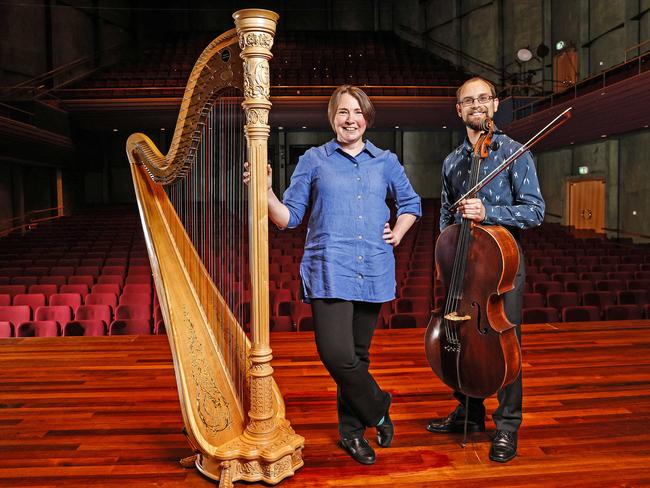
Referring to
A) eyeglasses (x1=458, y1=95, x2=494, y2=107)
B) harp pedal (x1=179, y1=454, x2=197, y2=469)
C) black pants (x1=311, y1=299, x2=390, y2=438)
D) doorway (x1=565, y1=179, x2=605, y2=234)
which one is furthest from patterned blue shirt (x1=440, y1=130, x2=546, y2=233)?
doorway (x1=565, y1=179, x2=605, y2=234)

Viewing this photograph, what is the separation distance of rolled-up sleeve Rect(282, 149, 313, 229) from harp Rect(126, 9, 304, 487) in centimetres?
14

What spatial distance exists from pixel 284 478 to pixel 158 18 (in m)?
17.4

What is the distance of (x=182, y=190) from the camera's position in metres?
2.15

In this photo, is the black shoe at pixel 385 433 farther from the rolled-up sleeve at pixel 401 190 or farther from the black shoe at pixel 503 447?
the rolled-up sleeve at pixel 401 190

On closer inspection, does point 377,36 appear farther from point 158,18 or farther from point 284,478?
point 284,478

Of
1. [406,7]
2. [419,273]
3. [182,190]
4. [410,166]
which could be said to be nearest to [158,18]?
[406,7]

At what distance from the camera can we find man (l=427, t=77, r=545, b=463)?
5.76ft

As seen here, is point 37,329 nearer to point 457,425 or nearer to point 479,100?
point 457,425

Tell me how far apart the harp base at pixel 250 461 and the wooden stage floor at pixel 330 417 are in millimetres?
46

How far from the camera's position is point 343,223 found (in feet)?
5.78

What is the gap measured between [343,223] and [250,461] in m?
0.77

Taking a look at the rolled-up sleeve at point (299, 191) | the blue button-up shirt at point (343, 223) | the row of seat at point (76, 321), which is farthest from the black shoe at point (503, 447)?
A: the row of seat at point (76, 321)

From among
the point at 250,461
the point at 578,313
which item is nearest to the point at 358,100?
the point at 250,461

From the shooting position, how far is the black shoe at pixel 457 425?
2098 millimetres
